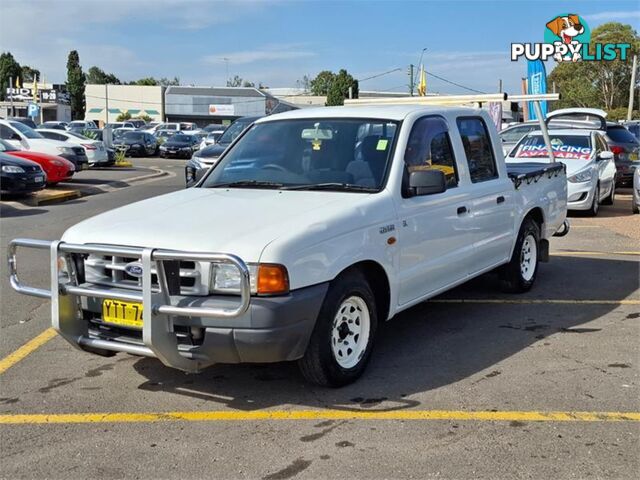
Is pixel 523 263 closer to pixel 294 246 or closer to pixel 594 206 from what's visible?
pixel 294 246

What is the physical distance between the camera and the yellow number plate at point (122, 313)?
14.0 feet

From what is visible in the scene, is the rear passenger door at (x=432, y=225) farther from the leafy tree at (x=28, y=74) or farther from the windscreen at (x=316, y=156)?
the leafy tree at (x=28, y=74)

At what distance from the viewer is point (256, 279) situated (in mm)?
4070

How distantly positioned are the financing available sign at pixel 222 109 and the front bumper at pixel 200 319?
78.5m

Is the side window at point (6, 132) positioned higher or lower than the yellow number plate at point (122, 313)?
higher

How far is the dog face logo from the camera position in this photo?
114 feet

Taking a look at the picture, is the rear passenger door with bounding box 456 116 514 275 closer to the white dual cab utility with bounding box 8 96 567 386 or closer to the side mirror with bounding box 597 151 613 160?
the white dual cab utility with bounding box 8 96 567 386

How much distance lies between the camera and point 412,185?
5117 mm

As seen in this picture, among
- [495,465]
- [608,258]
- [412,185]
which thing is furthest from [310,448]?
[608,258]

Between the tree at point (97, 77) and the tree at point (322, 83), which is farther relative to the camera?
the tree at point (97, 77)

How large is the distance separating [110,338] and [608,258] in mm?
7381

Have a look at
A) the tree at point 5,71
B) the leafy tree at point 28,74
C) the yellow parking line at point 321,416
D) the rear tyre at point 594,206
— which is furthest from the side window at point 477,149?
the leafy tree at point 28,74

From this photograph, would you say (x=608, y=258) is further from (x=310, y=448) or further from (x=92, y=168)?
(x=92, y=168)

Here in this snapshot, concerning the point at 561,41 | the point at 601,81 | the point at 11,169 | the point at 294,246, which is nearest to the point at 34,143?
the point at 11,169
